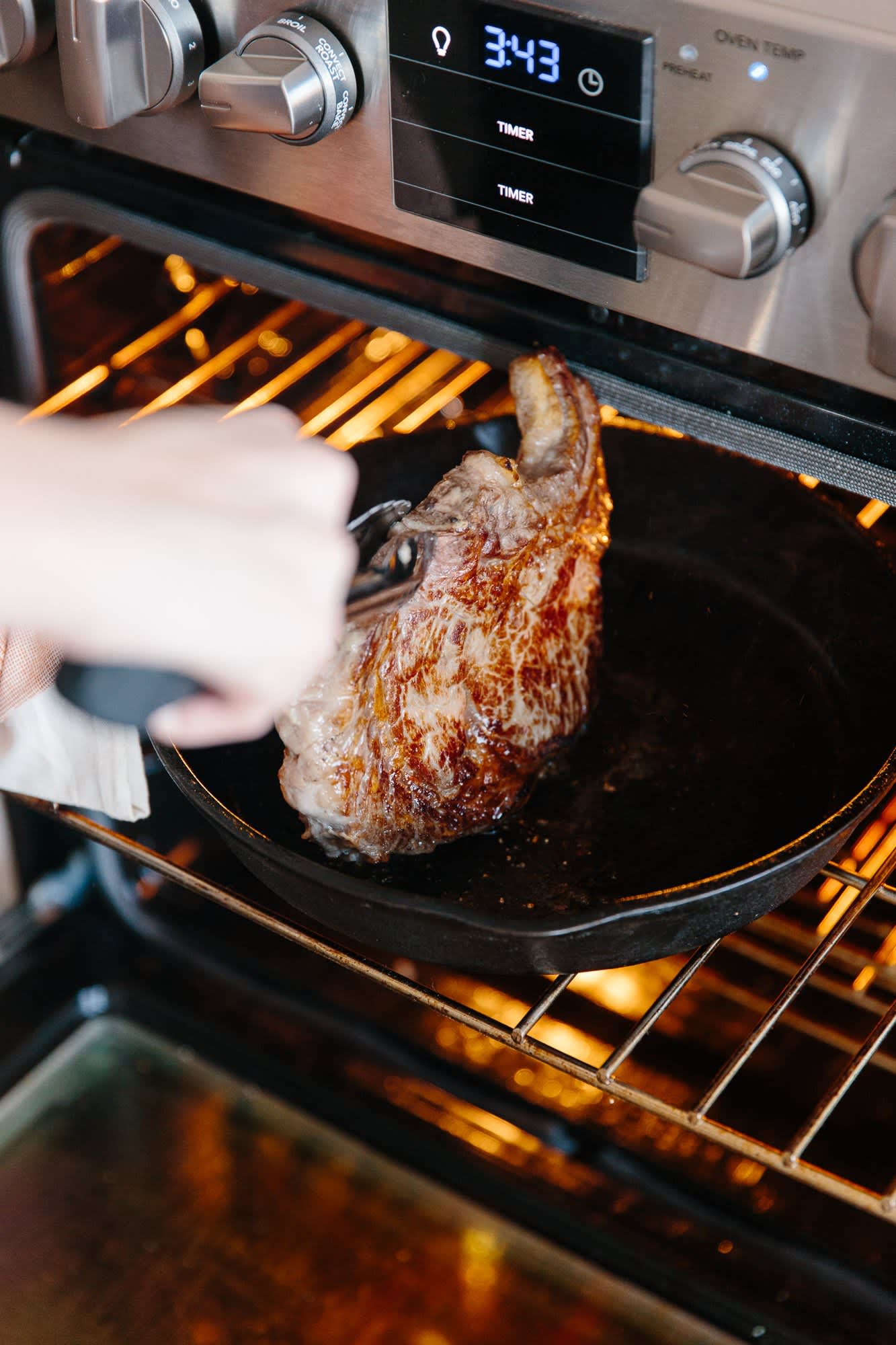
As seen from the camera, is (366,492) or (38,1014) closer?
(366,492)

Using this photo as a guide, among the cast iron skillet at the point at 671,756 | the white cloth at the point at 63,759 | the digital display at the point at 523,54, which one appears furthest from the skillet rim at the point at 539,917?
the digital display at the point at 523,54

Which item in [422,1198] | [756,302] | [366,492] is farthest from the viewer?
[422,1198]

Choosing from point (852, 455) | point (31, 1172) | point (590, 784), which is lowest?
point (31, 1172)

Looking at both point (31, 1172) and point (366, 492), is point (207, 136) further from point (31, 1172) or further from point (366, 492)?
point (31, 1172)

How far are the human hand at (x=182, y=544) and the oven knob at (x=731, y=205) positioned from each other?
0.21m

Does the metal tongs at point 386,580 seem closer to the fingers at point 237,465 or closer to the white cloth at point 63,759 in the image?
the fingers at point 237,465

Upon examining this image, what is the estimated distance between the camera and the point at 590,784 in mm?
964

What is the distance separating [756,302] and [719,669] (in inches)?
13.6

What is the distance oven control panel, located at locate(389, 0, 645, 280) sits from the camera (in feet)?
2.25

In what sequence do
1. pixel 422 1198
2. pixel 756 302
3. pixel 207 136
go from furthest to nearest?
pixel 422 1198, pixel 207 136, pixel 756 302

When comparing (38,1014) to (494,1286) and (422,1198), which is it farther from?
(494,1286)

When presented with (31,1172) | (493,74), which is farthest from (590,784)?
(31,1172)

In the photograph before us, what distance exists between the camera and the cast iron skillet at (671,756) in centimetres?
72

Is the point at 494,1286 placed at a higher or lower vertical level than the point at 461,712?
lower
